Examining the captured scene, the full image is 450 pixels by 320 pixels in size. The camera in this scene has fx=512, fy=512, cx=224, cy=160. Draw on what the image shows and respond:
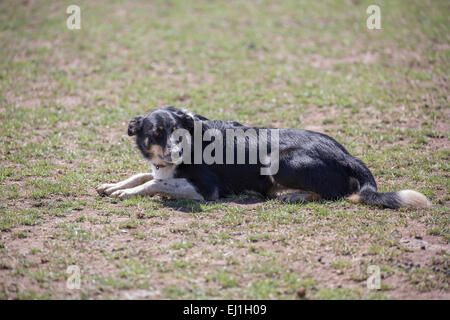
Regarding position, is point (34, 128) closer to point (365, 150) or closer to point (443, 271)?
point (365, 150)

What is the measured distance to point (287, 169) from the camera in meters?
7.36

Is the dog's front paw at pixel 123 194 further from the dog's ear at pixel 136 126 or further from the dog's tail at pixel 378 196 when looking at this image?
the dog's tail at pixel 378 196

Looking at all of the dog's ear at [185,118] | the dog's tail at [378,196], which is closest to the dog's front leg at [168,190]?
the dog's ear at [185,118]

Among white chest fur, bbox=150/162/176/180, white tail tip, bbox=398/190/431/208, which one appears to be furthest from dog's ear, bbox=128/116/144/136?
white tail tip, bbox=398/190/431/208

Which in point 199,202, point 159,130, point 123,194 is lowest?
point 199,202

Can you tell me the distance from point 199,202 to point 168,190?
0.48 metres

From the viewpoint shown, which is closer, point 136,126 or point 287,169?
point 287,169

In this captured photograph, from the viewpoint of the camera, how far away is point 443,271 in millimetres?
5598

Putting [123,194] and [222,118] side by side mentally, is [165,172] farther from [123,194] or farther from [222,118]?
[222,118]

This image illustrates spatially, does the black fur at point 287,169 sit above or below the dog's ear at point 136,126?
below

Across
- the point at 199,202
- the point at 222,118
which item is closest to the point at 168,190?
the point at 199,202

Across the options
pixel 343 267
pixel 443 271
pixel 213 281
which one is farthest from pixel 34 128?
pixel 443 271

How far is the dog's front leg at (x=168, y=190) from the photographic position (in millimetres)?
7438

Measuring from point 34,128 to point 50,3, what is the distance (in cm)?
959
